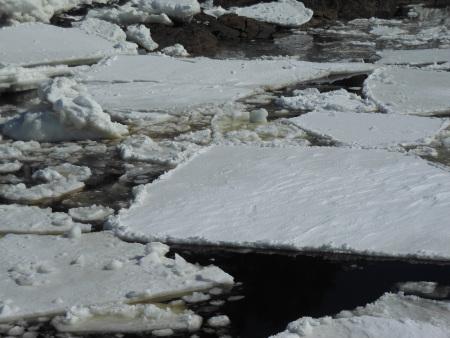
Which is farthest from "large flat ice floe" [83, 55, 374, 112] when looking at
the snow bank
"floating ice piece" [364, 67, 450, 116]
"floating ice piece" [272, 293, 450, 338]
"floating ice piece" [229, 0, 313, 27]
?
"floating ice piece" [229, 0, 313, 27]

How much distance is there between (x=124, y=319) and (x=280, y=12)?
1335cm

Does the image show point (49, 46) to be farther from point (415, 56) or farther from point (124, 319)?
point (124, 319)

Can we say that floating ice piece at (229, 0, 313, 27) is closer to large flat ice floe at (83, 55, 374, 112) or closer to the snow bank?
large flat ice floe at (83, 55, 374, 112)

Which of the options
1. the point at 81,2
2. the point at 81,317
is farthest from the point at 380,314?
the point at 81,2

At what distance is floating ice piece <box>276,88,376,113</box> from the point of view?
8.27 metres

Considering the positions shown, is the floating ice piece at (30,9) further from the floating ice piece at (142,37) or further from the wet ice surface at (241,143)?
the wet ice surface at (241,143)

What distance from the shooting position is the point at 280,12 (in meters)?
16.5

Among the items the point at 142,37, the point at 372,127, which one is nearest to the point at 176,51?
the point at 142,37

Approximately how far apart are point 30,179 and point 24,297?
2.19m

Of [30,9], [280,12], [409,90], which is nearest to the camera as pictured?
[409,90]

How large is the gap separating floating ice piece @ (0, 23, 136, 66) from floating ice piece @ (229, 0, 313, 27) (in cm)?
445

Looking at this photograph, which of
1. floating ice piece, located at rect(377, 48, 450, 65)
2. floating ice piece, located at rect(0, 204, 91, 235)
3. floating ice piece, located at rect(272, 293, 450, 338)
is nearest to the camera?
floating ice piece, located at rect(272, 293, 450, 338)

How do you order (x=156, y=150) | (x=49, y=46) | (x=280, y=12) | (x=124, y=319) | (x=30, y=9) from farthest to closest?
(x=280, y=12) → (x=30, y=9) → (x=49, y=46) → (x=156, y=150) → (x=124, y=319)

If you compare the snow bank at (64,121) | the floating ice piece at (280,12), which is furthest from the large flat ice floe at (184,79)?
the floating ice piece at (280,12)
